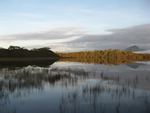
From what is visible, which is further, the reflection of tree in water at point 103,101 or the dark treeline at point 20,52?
the dark treeline at point 20,52

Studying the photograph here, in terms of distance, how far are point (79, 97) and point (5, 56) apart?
12439 centimetres

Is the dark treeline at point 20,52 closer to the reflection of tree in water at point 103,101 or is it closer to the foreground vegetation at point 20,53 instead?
the foreground vegetation at point 20,53

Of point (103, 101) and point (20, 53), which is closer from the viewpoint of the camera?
point (103, 101)

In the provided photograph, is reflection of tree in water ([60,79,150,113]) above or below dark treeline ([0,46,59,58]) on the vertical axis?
below

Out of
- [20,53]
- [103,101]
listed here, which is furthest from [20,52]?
[103,101]

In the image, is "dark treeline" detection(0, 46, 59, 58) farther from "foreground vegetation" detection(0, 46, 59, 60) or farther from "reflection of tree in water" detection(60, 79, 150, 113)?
"reflection of tree in water" detection(60, 79, 150, 113)

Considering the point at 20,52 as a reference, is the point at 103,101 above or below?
below

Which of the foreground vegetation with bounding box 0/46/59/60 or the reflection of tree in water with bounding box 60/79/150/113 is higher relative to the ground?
the foreground vegetation with bounding box 0/46/59/60

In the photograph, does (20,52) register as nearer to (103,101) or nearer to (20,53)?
(20,53)

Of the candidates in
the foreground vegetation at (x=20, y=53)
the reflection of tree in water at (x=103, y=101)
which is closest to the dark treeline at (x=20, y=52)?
the foreground vegetation at (x=20, y=53)

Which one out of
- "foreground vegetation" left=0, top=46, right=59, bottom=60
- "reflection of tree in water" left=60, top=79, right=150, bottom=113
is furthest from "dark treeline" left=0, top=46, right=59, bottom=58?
"reflection of tree in water" left=60, top=79, right=150, bottom=113

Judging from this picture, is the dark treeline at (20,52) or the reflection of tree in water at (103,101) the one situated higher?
the dark treeline at (20,52)

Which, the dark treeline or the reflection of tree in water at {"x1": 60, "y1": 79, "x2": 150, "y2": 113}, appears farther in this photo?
the dark treeline

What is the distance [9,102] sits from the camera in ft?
58.6
